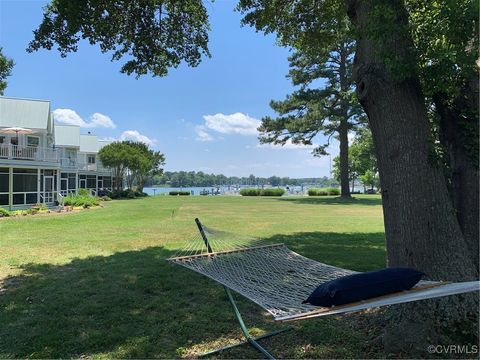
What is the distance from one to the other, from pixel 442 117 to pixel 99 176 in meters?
45.4

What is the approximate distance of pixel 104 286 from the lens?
5.98 m

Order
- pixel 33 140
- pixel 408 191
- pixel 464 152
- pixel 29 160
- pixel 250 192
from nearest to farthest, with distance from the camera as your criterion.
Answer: pixel 408 191
pixel 464 152
pixel 29 160
pixel 33 140
pixel 250 192

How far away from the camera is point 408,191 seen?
3.83m

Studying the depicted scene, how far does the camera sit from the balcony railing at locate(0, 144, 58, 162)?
912 inches

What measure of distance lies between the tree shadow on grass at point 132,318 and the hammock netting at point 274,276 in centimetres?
61

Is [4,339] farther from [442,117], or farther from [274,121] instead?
[274,121]

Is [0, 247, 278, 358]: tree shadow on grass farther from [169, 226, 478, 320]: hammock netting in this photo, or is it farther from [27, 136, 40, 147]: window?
[27, 136, 40, 147]: window

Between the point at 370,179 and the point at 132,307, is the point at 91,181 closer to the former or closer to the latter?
the point at 370,179

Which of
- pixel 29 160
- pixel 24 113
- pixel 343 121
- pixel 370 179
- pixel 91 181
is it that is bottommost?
pixel 91 181

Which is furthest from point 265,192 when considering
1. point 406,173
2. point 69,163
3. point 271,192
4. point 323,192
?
point 406,173

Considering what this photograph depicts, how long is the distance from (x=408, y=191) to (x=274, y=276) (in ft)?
5.38

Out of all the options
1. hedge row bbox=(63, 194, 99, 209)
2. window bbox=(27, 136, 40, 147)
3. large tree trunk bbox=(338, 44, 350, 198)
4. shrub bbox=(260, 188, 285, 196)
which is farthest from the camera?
shrub bbox=(260, 188, 285, 196)

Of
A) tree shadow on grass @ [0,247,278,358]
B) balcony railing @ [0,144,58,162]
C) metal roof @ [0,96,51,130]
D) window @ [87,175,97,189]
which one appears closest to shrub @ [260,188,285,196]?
window @ [87,175,97,189]

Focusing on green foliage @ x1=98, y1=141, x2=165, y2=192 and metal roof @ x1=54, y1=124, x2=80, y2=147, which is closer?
green foliage @ x1=98, y1=141, x2=165, y2=192
